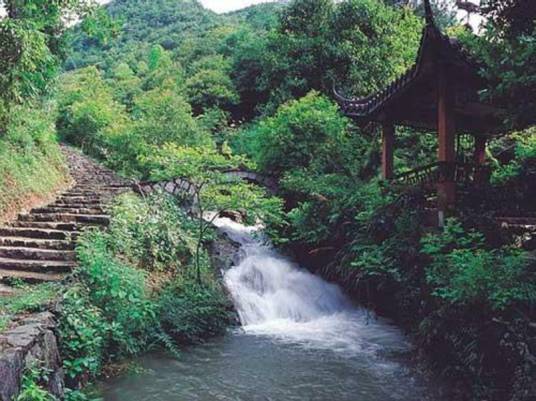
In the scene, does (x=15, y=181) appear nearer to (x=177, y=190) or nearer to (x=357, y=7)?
(x=177, y=190)

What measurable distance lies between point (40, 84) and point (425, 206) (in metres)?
8.22

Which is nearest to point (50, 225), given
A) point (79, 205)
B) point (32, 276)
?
point (79, 205)

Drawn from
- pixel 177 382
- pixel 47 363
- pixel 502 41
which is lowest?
pixel 177 382

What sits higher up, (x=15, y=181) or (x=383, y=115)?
(x=383, y=115)

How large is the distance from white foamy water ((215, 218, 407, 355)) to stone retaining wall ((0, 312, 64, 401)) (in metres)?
4.75

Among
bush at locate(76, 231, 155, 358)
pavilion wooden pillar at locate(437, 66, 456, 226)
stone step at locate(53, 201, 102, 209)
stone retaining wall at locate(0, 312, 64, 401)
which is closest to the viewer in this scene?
stone retaining wall at locate(0, 312, 64, 401)

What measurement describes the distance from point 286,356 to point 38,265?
4.23m

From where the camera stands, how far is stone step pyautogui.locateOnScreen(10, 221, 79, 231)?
9688mm

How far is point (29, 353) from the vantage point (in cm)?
491

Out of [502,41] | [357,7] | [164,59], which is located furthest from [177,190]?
[164,59]

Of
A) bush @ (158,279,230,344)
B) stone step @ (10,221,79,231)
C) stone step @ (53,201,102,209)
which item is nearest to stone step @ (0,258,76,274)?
stone step @ (10,221,79,231)

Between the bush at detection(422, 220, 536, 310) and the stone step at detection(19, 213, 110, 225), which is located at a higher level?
the stone step at detection(19, 213, 110, 225)

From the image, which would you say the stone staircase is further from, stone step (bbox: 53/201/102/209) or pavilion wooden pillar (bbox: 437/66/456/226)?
pavilion wooden pillar (bbox: 437/66/456/226)

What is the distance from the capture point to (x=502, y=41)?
17.7 ft
